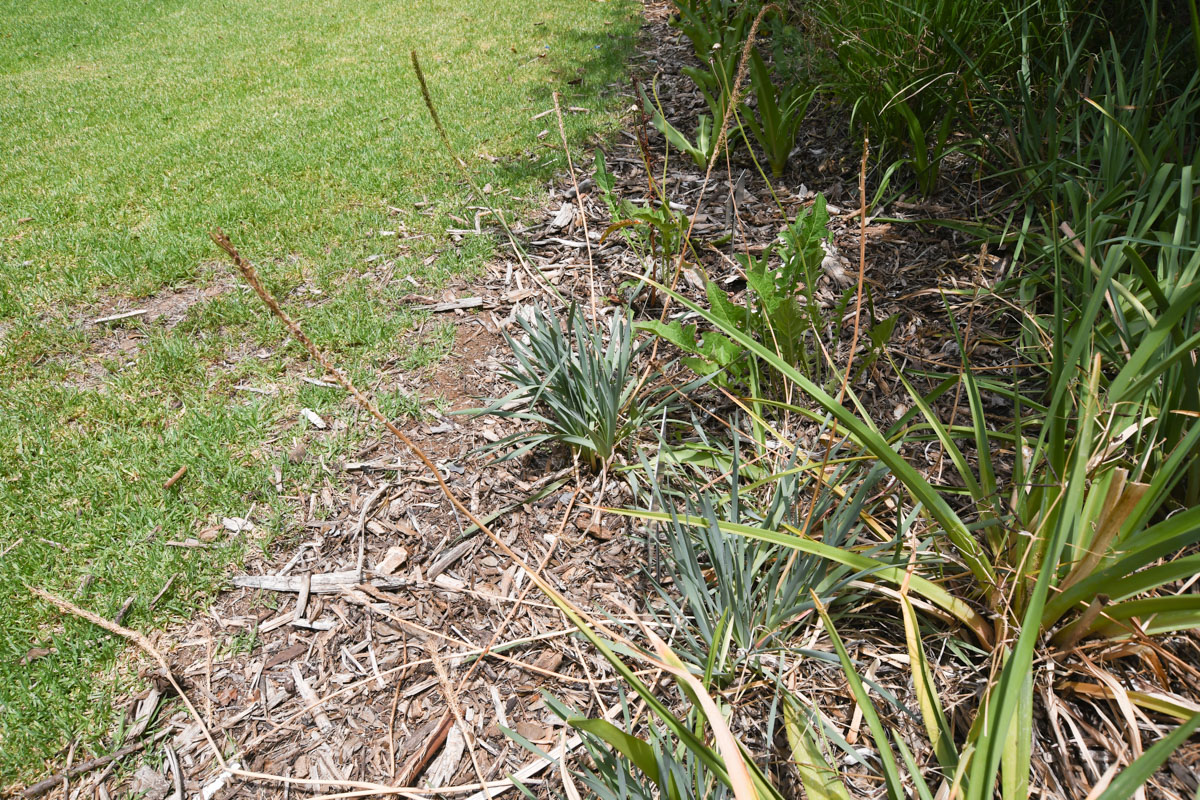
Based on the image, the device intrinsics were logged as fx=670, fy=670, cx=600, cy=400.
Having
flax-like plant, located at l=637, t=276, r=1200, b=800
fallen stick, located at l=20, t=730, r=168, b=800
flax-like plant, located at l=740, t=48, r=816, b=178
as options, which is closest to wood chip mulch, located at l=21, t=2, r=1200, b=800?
fallen stick, located at l=20, t=730, r=168, b=800

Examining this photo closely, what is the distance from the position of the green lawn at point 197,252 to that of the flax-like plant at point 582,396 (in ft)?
1.65

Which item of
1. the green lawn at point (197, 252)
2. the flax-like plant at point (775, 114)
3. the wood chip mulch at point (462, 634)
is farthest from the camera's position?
the flax-like plant at point (775, 114)

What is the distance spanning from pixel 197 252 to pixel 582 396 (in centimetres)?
248

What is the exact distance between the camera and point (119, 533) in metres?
2.03

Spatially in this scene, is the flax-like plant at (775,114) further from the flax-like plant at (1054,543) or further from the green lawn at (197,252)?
the flax-like plant at (1054,543)

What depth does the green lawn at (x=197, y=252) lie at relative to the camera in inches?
76.5

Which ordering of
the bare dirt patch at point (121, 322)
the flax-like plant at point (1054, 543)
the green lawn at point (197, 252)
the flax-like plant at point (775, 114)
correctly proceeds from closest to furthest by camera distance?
1. the flax-like plant at point (1054, 543)
2. the green lawn at point (197, 252)
3. the bare dirt patch at point (121, 322)
4. the flax-like plant at point (775, 114)

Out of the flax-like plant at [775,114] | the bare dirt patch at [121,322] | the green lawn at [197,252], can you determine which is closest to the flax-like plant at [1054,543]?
the green lawn at [197,252]

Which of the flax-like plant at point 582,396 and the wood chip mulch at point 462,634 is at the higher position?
the flax-like plant at point 582,396

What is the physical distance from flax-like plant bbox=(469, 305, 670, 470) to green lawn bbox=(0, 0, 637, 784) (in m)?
0.50

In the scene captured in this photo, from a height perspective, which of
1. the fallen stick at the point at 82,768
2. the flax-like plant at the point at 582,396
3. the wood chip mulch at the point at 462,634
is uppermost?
the flax-like plant at the point at 582,396

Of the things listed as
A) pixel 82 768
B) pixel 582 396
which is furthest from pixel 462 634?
pixel 82 768

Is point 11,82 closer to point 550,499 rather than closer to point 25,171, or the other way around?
point 25,171

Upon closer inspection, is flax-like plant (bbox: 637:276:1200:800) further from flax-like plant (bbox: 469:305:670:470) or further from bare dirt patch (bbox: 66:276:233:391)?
bare dirt patch (bbox: 66:276:233:391)
